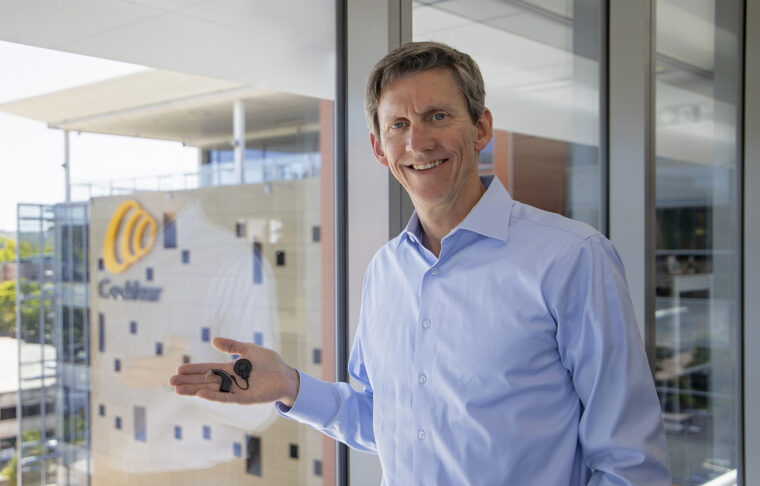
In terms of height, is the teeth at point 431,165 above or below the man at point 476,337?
above

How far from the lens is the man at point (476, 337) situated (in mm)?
1201

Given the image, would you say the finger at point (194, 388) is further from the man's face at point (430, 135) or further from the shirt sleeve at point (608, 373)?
the shirt sleeve at point (608, 373)

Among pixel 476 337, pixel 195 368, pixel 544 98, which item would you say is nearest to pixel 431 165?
pixel 476 337

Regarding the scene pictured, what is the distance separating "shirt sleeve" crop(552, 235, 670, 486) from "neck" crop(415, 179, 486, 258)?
0.84ft

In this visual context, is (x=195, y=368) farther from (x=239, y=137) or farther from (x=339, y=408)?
(x=239, y=137)

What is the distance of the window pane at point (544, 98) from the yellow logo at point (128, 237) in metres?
1.25

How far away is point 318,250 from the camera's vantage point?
2057mm

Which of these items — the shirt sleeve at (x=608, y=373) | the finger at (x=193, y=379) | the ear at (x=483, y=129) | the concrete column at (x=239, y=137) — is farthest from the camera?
the concrete column at (x=239, y=137)

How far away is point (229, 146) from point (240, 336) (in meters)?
0.51

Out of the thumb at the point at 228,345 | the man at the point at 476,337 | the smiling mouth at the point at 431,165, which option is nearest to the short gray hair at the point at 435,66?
the man at the point at 476,337

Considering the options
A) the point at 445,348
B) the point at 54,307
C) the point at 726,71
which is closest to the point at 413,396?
the point at 445,348

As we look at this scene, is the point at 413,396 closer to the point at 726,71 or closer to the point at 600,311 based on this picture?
the point at 600,311

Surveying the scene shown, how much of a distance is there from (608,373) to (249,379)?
0.69 m

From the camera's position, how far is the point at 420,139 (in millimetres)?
1315
